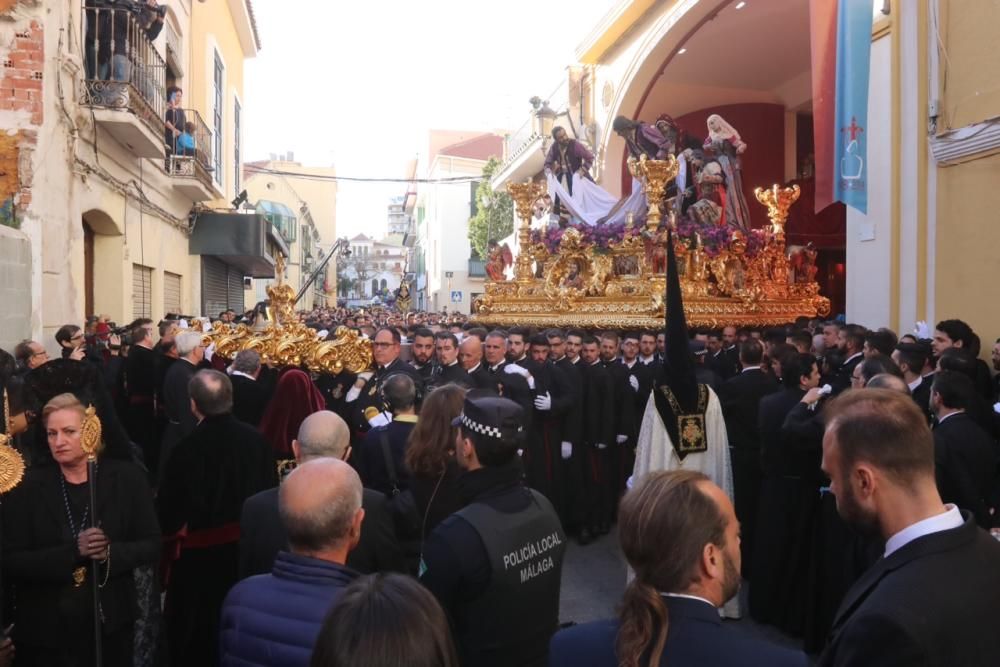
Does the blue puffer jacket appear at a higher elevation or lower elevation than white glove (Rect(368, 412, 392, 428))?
lower

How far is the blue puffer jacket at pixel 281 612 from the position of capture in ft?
7.43

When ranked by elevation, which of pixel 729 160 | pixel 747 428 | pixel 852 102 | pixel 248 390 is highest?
pixel 729 160

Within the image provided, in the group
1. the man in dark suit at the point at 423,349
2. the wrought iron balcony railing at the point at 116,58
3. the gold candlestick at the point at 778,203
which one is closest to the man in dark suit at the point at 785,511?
the man in dark suit at the point at 423,349

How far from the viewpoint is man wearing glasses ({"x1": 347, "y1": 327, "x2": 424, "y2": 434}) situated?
5949 millimetres

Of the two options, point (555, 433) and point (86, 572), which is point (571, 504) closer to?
point (555, 433)

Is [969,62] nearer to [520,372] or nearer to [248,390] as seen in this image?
[520,372]

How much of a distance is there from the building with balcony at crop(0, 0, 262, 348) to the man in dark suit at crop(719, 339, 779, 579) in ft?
21.1

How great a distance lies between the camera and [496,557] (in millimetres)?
2818

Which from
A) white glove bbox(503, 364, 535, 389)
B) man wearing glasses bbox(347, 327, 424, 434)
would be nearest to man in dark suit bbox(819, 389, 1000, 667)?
man wearing glasses bbox(347, 327, 424, 434)

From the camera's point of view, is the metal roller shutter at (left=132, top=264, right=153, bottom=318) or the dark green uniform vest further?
the metal roller shutter at (left=132, top=264, right=153, bottom=318)

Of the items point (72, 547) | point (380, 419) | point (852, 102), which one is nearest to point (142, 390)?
point (380, 419)

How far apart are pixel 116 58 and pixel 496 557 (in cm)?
1043

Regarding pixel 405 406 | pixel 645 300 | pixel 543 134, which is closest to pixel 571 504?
pixel 405 406

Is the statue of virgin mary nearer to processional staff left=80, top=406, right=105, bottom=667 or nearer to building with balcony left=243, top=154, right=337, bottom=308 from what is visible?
processional staff left=80, top=406, right=105, bottom=667
